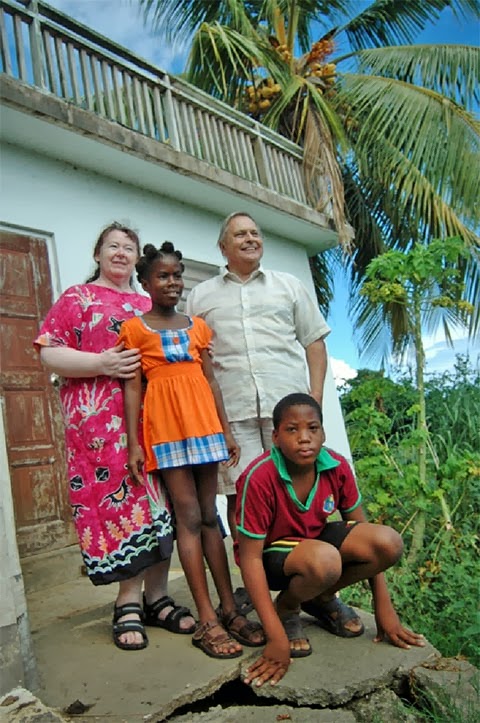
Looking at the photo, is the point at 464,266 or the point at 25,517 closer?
the point at 25,517

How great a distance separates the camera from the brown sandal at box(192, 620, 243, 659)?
215cm

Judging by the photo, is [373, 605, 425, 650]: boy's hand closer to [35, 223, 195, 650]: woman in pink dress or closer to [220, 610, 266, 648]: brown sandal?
[220, 610, 266, 648]: brown sandal

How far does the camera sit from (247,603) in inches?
103

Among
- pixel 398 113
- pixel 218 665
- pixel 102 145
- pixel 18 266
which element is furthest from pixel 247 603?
pixel 398 113

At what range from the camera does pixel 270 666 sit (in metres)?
2.04

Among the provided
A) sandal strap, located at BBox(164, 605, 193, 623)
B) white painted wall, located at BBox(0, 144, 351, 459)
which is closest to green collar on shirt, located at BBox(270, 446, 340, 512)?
sandal strap, located at BBox(164, 605, 193, 623)

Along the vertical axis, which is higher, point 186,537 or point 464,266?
point 464,266

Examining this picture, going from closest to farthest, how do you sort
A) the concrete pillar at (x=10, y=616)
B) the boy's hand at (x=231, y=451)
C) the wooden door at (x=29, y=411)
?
1. the concrete pillar at (x=10, y=616)
2. the boy's hand at (x=231, y=451)
3. the wooden door at (x=29, y=411)

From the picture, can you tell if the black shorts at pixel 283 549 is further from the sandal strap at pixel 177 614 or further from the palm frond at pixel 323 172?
the palm frond at pixel 323 172

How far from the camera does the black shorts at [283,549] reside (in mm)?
2176

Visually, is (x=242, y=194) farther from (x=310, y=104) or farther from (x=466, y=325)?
(x=466, y=325)

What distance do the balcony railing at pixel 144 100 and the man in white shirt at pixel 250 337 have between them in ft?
8.46

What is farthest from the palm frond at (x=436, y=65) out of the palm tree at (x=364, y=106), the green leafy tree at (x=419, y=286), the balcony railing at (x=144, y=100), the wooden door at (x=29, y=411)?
the wooden door at (x=29, y=411)

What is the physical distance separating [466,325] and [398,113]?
296cm
